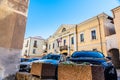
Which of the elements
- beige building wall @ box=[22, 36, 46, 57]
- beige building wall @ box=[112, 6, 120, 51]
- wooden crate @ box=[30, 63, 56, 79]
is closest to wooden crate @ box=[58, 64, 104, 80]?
wooden crate @ box=[30, 63, 56, 79]

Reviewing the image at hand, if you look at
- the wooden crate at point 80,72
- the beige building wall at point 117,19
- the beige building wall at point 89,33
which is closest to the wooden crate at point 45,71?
the wooden crate at point 80,72

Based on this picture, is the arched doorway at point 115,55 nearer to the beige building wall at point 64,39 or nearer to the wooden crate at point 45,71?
the beige building wall at point 64,39

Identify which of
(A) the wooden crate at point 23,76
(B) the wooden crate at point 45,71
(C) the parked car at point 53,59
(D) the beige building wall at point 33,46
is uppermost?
(D) the beige building wall at point 33,46

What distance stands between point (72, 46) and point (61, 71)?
20872 mm

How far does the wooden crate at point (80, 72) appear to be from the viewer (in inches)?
132

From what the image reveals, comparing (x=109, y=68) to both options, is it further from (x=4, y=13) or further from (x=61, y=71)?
(x=4, y=13)

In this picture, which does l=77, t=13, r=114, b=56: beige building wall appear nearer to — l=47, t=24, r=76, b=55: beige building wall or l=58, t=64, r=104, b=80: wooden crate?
l=47, t=24, r=76, b=55: beige building wall

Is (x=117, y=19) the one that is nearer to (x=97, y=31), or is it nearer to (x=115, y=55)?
(x=97, y=31)

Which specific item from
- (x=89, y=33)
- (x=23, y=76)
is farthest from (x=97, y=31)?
(x=23, y=76)

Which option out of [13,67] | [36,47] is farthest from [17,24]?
[36,47]

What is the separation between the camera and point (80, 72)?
365 centimetres

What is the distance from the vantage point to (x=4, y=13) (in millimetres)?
4574

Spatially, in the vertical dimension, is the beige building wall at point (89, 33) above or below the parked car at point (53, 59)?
above

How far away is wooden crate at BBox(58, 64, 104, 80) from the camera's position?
11.0 ft
